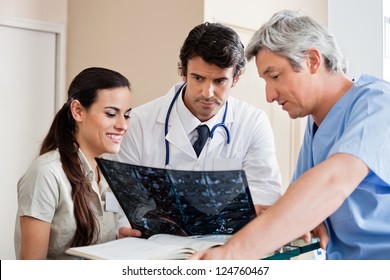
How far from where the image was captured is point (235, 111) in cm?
230

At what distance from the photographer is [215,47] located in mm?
2020

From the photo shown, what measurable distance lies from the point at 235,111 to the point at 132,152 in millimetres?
427

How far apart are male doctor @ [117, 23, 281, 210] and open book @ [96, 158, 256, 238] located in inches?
25.0

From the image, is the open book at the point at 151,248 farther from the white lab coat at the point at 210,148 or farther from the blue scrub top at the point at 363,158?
the white lab coat at the point at 210,148

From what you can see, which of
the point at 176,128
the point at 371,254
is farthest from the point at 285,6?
the point at 371,254

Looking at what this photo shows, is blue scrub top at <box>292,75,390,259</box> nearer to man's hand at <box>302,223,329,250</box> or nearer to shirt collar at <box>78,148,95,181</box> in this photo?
man's hand at <box>302,223,329,250</box>

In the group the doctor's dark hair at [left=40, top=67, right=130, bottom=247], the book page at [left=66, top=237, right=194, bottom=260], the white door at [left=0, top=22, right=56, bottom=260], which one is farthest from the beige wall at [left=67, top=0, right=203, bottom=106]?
the book page at [left=66, top=237, right=194, bottom=260]

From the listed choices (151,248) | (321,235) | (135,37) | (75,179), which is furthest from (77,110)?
(135,37)

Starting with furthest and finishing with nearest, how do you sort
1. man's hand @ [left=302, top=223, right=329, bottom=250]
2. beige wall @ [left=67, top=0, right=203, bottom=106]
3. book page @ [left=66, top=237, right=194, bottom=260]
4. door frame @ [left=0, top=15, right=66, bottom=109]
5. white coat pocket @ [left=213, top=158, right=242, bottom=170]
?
door frame @ [left=0, top=15, right=66, bottom=109], beige wall @ [left=67, top=0, right=203, bottom=106], white coat pocket @ [left=213, top=158, right=242, bottom=170], man's hand @ [left=302, top=223, right=329, bottom=250], book page @ [left=66, top=237, right=194, bottom=260]

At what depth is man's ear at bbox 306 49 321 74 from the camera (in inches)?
59.7

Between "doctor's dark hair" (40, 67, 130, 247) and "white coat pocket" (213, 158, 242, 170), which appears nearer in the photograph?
"doctor's dark hair" (40, 67, 130, 247)

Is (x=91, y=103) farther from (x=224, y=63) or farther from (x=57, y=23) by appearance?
(x=57, y=23)

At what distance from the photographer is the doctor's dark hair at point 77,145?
165 cm
